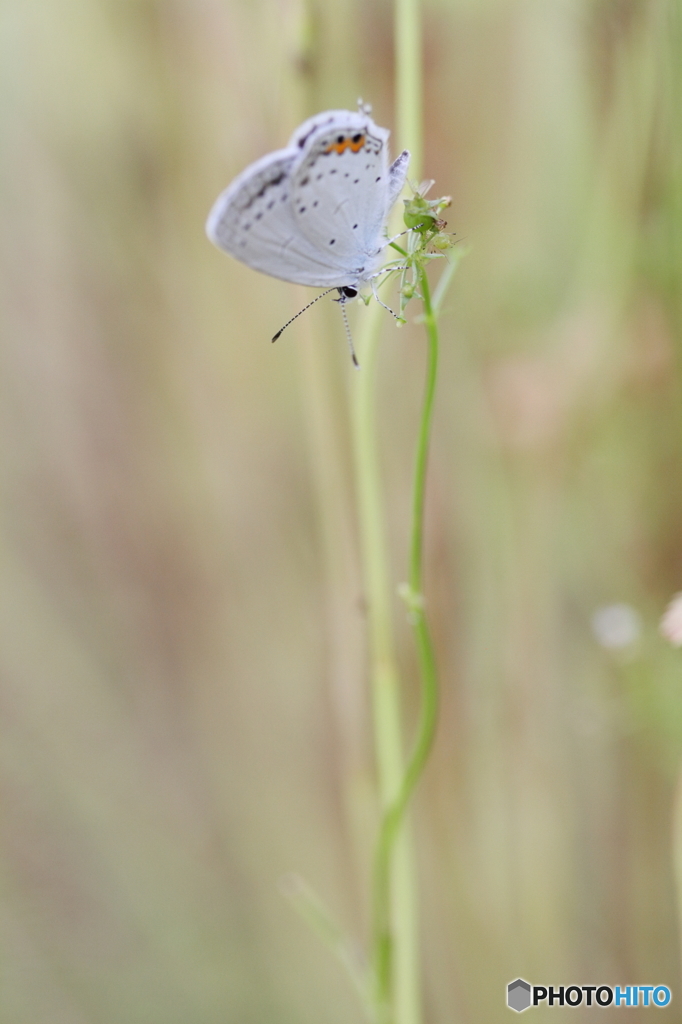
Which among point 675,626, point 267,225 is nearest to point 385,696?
point 675,626

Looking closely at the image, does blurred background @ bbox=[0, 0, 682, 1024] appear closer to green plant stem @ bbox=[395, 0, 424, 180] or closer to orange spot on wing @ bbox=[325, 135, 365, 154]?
green plant stem @ bbox=[395, 0, 424, 180]

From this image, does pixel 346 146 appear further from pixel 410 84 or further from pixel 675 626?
pixel 675 626

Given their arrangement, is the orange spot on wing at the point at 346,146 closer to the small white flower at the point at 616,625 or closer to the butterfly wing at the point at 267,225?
the butterfly wing at the point at 267,225

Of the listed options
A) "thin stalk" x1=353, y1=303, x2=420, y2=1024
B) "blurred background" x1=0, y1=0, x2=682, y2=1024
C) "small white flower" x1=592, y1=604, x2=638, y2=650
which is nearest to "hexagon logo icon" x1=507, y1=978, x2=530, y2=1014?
"blurred background" x1=0, y1=0, x2=682, y2=1024

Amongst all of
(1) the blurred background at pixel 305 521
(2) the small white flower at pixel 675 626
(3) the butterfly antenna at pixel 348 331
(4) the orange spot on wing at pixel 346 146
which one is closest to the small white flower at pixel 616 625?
(1) the blurred background at pixel 305 521

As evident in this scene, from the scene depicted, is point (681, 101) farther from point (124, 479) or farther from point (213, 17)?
point (124, 479)

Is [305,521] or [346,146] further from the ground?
[346,146]

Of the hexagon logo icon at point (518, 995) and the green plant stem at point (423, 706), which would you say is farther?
the hexagon logo icon at point (518, 995)
